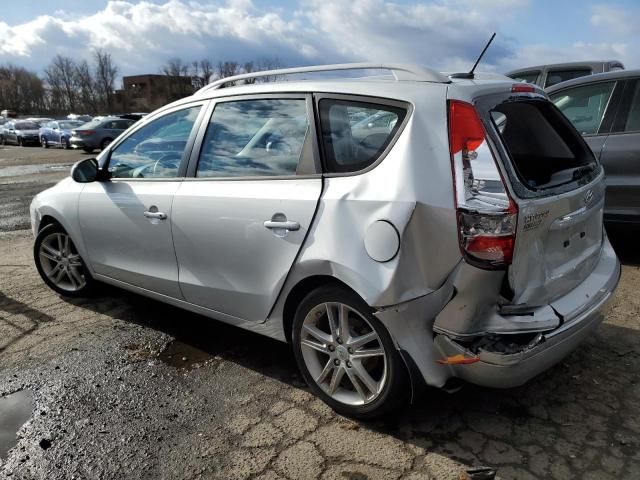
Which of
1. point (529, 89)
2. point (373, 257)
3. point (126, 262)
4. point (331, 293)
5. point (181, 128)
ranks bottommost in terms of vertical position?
point (126, 262)

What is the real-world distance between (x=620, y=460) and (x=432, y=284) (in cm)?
118

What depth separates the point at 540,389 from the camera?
3.07 meters

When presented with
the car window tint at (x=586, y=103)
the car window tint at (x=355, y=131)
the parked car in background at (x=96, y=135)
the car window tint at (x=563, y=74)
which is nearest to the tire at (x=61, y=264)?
the car window tint at (x=355, y=131)

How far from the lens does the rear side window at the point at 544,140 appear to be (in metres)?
3.02

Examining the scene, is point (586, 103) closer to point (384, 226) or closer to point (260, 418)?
point (384, 226)

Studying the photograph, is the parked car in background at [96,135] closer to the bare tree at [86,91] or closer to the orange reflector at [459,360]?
the orange reflector at [459,360]

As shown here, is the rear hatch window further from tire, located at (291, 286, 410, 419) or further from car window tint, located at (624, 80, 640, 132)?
car window tint, located at (624, 80, 640, 132)

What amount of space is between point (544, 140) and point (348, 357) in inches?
69.5

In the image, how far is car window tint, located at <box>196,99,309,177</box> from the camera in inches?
117

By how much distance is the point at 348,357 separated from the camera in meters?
2.75

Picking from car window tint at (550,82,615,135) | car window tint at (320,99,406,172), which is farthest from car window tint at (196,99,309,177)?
car window tint at (550,82,615,135)

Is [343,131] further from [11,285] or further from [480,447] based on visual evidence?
[11,285]

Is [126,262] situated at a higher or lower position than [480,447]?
higher

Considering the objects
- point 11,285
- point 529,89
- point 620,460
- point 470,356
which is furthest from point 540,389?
point 11,285
